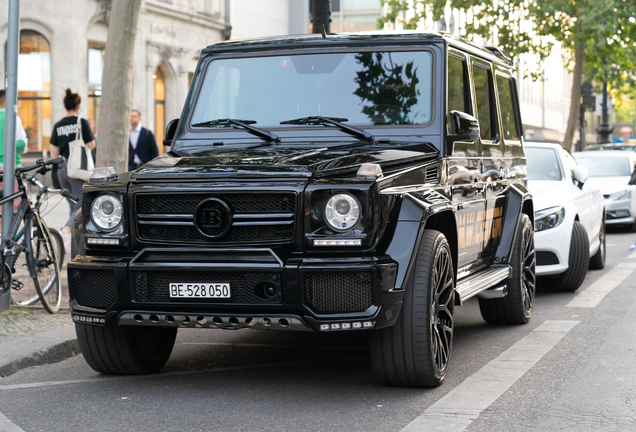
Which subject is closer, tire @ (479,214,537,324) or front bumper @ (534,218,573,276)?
tire @ (479,214,537,324)

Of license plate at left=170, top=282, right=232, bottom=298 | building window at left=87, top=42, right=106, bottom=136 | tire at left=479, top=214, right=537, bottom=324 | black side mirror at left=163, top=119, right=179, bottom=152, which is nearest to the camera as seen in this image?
license plate at left=170, top=282, right=232, bottom=298

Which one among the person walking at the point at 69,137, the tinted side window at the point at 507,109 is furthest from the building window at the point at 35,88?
the tinted side window at the point at 507,109

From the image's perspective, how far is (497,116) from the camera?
7.70 metres

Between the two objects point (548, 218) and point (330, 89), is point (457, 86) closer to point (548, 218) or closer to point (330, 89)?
point (330, 89)

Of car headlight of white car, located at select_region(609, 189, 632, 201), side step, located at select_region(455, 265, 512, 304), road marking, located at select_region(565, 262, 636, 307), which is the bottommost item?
road marking, located at select_region(565, 262, 636, 307)

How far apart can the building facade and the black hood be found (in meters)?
17.2

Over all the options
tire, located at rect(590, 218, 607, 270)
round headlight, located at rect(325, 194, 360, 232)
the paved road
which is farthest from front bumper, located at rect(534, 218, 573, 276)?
round headlight, located at rect(325, 194, 360, 232)

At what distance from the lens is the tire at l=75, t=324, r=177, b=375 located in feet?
18.2

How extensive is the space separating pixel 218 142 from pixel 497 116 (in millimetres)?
2601

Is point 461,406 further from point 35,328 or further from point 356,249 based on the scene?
point 35,328

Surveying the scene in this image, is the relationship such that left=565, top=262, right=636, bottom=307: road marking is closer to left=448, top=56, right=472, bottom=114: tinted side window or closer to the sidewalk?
left=448, top=56, right=472, bottom=114: tinted side window

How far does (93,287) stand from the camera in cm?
516

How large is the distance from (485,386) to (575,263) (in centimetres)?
449

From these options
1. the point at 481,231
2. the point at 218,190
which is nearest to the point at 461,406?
the point at 218,190
